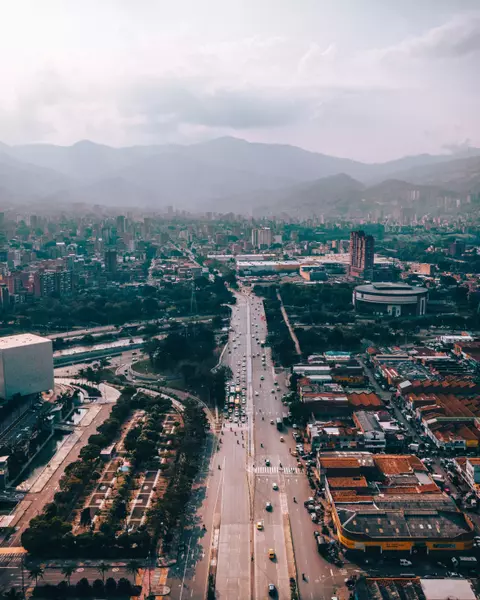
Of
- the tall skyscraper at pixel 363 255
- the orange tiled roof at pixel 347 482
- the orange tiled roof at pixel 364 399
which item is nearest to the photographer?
the orange tiled roof at pixel 347 482

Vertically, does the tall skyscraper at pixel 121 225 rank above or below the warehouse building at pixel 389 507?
above

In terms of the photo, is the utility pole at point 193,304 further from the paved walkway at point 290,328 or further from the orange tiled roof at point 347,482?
the orange tiled roof at point 347,482

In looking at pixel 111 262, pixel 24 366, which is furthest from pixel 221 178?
pixel 24 366

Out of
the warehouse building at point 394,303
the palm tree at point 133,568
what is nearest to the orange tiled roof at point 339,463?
the palm tree at point 133,568

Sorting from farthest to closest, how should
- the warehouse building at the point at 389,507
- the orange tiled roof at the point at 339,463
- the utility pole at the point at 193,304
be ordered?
the utility pole at the point at 193,304 → the orange tiled roof at the point at 339,463 → the warehouse building at the point at 389,507

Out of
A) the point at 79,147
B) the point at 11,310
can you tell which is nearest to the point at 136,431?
the point at 11,310

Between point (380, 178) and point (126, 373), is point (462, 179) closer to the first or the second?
point (380, 178)
